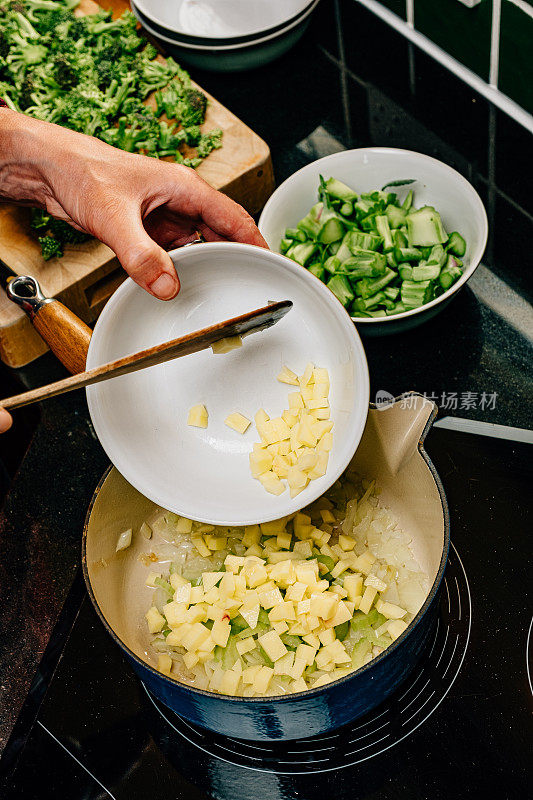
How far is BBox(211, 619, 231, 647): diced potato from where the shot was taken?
0.96 meters

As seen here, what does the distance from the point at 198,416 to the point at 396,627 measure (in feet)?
1.15

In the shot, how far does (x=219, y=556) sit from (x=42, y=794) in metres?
0.35

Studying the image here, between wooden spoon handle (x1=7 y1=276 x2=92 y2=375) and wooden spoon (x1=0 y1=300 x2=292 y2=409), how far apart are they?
11 cm

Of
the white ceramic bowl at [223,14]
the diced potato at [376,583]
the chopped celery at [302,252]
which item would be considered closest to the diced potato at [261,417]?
the diced potato at [376,583]

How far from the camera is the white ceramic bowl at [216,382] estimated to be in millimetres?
941

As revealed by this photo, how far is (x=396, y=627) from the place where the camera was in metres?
0.96

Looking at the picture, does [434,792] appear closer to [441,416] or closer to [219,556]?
[219,556]

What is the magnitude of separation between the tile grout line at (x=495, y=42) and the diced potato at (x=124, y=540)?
40.2 inches

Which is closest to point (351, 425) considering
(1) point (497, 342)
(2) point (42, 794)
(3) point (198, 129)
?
(1) point (497, 342)

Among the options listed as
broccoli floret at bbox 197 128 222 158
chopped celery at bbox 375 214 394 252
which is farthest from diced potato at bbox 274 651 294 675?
broccoli floret at bbox 197 128 222 158

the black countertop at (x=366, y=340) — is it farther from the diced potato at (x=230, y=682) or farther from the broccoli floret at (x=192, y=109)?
the diced potato at (x=230, y=682)

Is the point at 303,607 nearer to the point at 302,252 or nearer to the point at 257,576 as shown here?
the point at 257,576

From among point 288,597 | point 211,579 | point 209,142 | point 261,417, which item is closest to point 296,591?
point 288,597

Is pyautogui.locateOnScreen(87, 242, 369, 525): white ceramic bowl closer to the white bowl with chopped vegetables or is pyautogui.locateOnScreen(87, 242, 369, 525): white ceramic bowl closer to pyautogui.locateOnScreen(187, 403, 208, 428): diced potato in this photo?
pyautogui.locateOnScreen(187, 403, 208, 428): diced potato
